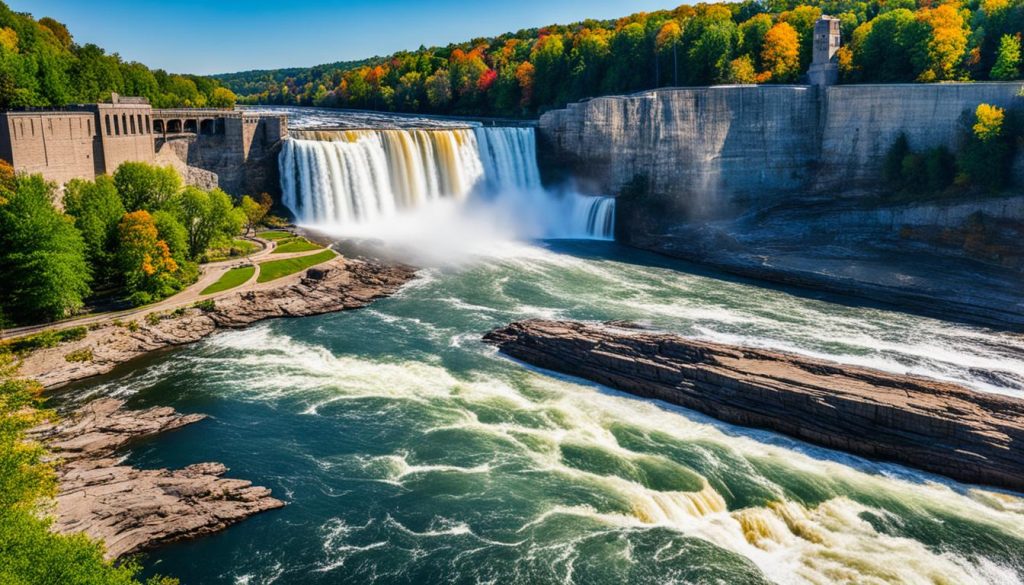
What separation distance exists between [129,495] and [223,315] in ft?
59.1

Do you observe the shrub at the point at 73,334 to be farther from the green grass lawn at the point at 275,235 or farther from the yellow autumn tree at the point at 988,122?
the yellow autumn tree at the point at 988,122

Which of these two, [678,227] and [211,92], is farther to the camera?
[211,92]

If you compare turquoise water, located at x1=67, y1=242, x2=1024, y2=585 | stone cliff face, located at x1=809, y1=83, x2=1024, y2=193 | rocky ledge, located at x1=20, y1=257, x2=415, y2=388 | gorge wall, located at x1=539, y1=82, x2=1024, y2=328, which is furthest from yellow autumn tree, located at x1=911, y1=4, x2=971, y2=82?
rocky ledge, located at x1=20, y1=257, x2=415, y2=388

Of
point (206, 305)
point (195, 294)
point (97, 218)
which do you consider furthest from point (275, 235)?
point (206, 305)

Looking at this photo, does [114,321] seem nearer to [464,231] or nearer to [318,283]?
[318,283]

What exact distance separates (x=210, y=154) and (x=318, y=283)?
21.3 m

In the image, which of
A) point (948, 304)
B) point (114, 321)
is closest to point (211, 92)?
point (114, 321)

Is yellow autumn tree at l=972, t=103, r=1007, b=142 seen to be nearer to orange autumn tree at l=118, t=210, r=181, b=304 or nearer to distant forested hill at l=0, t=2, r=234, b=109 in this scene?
orange autumn tree at l=118, t=210, r=181, b=304

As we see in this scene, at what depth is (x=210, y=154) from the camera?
61.9 meters

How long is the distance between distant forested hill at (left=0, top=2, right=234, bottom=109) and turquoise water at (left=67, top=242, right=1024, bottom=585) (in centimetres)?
3013

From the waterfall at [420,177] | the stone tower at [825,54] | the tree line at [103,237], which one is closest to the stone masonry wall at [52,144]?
the tree line at [103,237]

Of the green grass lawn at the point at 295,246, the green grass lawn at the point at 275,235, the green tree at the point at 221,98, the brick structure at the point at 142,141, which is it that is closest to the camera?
the brick structure at the point at 142,141

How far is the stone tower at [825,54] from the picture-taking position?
6200cm

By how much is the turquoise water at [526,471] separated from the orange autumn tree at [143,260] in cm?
525
